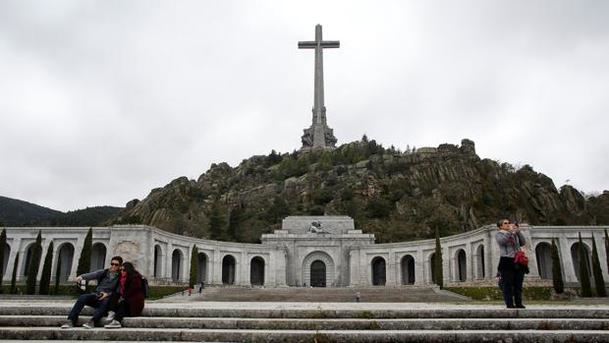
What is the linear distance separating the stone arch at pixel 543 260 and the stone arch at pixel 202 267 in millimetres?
29715

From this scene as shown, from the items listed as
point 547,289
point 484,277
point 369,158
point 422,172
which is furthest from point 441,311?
point 369,158

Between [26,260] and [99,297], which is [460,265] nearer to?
[26,260]

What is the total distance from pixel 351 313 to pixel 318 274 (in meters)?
47.6

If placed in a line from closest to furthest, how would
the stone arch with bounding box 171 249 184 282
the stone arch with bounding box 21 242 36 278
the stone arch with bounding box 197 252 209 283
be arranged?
the stone arch with bounding box 21 242 36 278, the stone arch with bounding box 171 249 184 282, the stone arch with bounding box 197 252 209 283

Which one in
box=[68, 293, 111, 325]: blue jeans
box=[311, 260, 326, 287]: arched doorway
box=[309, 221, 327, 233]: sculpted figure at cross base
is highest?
box=[309, 221, 327, 233]: sculpted figure at cross base

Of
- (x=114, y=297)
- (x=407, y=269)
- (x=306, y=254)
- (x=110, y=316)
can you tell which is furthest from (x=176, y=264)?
(x=110, y=316)

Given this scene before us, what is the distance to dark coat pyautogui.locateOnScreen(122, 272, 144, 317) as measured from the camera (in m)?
10.4

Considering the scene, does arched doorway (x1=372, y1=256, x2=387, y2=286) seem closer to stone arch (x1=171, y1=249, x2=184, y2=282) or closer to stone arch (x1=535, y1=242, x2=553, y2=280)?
stone arch (x1=535, y1=242, x2=553, y2=280)

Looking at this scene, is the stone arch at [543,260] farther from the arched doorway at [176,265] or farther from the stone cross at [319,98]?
the stone cross at [319,98]

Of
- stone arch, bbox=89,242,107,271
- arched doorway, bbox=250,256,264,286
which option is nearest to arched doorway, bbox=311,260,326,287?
arched doorway, bbox=250,256,264,286

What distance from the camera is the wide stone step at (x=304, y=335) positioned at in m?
8.89

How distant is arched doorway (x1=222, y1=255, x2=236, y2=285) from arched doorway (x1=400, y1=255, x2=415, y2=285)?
56.7 ft

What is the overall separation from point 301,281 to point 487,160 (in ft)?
152

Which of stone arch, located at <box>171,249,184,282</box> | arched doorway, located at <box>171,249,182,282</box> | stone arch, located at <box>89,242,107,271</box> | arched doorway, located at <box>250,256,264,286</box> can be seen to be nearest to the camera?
stone arch, located at <box>89,242,107,271</box>
